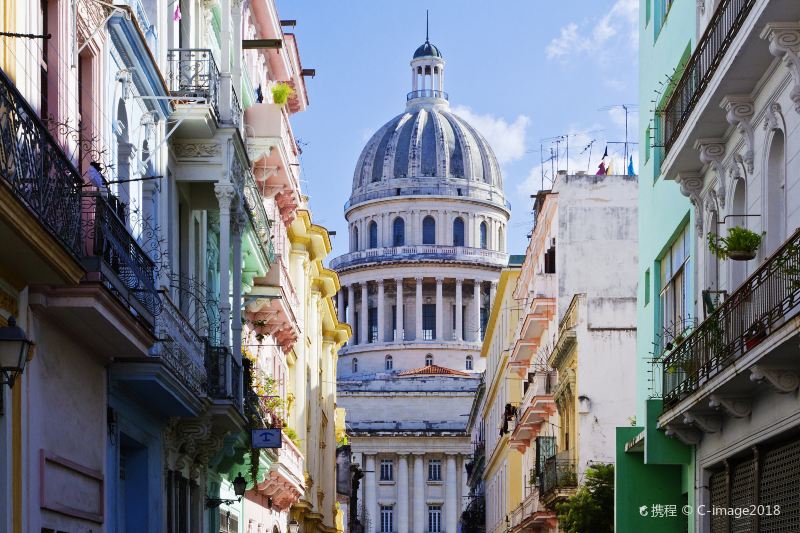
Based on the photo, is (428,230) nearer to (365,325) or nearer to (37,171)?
(365,325)

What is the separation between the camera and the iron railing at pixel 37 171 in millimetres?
12633

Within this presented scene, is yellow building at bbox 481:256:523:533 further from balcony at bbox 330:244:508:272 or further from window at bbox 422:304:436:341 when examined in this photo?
window at bbox 422:304:436:341

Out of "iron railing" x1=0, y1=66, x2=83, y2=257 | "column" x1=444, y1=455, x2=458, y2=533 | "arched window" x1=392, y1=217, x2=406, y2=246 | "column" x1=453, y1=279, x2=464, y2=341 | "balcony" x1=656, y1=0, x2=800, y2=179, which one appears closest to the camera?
"iron railing" x1=0, y1=66, x2=83, y2=257

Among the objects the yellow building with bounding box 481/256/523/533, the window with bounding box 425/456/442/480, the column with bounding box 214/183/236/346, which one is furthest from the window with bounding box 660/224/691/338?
the window with bounding box 425/456/442/480

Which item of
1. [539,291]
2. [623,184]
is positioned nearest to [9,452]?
[623,184]

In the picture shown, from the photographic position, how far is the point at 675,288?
971 inches

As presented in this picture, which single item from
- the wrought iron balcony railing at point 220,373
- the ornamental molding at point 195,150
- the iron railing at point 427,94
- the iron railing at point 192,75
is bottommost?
the wrought iron balcony railing at point 220,373

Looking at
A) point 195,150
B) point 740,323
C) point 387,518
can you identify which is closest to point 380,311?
point 387,518

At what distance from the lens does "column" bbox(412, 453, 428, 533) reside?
428 ft

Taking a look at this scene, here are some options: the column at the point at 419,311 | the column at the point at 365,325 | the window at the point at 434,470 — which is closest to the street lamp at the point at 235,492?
the window at the point at 434,470

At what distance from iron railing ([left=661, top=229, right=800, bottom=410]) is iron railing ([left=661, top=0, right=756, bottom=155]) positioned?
2.46m

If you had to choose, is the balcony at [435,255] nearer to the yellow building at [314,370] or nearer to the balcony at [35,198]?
the yellow building at [314,370]

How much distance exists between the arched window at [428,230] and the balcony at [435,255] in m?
1.46

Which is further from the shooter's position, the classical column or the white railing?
the classical column
